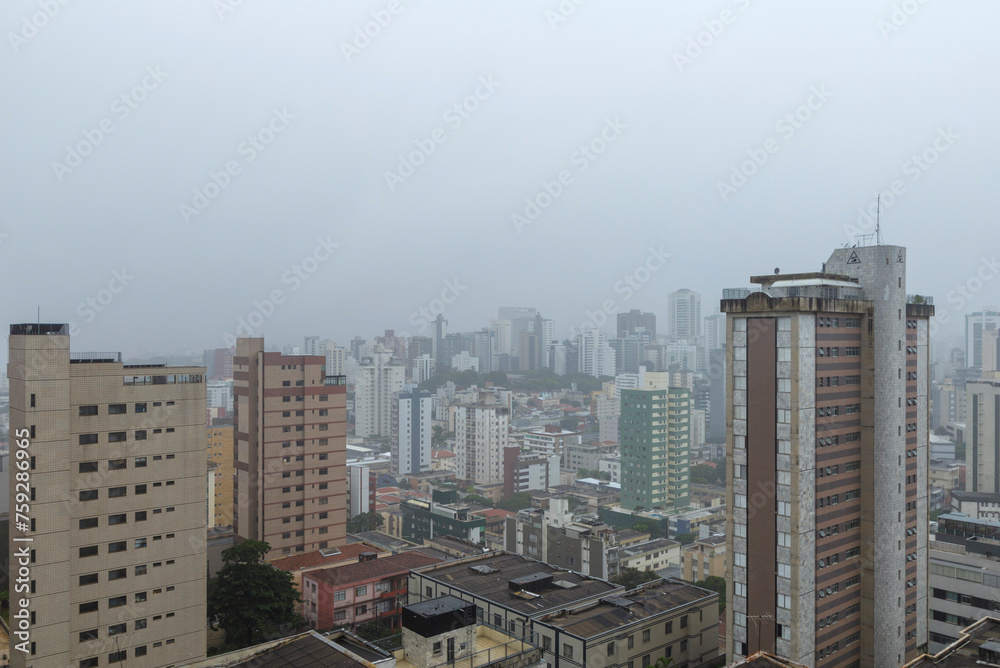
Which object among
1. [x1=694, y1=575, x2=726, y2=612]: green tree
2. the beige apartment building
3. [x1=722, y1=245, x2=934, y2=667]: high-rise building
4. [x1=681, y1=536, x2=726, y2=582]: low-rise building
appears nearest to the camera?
[x1=722, y1=245, x2=934, y2=667]: high-rise building

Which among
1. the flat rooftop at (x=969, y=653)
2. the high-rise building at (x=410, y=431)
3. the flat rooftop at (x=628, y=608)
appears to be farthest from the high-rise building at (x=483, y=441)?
the flat rooftop at (x=969, y=653)

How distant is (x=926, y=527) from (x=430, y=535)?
25.7 meters

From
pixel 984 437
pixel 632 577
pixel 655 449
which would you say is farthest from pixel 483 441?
pixel 984 437

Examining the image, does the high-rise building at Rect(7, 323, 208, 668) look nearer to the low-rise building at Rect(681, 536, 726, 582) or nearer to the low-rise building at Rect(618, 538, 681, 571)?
the low-rise building at Rect(618, 538, 681, 571)

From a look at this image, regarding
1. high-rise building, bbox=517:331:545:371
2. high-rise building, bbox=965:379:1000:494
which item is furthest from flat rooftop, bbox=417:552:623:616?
high-rise building, bbox=517:331:545:371

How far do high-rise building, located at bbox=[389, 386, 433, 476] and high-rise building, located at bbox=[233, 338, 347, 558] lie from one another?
31.8 metres

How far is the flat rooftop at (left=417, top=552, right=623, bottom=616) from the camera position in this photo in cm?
1907

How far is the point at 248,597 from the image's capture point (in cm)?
2069

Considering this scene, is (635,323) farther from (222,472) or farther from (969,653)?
(969,653)

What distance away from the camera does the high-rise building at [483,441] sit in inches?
2260

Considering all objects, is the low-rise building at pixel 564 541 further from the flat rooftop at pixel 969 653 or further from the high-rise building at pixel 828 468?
the flat rooftop at pixel 969 653

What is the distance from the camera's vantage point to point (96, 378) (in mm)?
16328

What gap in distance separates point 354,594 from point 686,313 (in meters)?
96.8

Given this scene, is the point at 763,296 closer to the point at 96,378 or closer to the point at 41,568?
the point at 96,378
